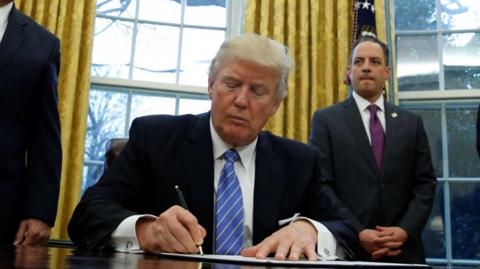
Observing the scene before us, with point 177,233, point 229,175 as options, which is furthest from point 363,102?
point 177,233

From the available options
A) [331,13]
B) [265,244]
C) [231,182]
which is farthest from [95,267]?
[331,13]

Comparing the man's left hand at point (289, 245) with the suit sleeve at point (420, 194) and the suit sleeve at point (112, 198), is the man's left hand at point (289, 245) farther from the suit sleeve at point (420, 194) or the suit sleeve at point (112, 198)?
the suit sleeve at point (420, 194)

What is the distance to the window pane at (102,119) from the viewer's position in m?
3.93

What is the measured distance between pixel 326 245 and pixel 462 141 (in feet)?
9.68

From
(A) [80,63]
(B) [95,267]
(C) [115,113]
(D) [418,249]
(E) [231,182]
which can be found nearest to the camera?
(B) [95,267]

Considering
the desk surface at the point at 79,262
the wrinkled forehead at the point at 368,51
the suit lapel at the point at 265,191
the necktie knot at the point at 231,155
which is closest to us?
the desk surface at the point at 79,262

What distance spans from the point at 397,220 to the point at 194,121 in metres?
1.47

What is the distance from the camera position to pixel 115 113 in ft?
13.1

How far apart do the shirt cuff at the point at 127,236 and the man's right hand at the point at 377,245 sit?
153cm

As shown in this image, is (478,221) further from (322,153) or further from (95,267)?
(95,267)

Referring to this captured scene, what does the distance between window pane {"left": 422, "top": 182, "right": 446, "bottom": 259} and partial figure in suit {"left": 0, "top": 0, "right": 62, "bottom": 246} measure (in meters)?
2.90

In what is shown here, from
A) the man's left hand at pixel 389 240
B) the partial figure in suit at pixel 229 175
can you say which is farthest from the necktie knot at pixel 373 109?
the partial figure in suit at pixel 229 175

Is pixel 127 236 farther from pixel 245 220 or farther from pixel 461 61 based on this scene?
pixel 461 61

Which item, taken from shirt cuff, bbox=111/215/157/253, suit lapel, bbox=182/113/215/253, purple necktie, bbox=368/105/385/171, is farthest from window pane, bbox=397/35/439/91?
shirt cuff, bbox=111/215/157/253
